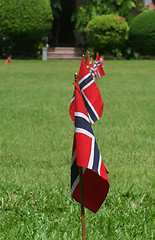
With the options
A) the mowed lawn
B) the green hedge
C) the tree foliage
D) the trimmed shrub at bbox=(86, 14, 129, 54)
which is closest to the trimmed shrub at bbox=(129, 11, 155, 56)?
Result: the trimmed shrub at bbox=(86, 14, 129, 54)

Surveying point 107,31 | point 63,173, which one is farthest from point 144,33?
point 63,173

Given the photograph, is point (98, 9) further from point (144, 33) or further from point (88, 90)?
point (88, 90)

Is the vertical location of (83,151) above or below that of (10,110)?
above

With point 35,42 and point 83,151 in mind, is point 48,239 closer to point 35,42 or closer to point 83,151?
point 83,151

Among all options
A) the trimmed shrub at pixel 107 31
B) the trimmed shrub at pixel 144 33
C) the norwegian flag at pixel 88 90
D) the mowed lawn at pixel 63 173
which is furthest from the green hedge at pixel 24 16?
the norwegian flag at pixel 88 90

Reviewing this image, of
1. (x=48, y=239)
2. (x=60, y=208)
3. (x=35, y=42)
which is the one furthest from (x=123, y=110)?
(x=35, y=42)

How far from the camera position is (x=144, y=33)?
83.3 feet

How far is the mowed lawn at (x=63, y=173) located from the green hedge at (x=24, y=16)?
17.0 meters

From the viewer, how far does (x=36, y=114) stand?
26.8 feet

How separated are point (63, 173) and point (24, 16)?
72.4ft

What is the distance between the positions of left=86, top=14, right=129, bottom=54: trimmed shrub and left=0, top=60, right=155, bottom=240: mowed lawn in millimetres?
16800

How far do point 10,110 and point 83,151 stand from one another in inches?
256

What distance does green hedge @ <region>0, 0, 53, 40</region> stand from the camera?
25.0m

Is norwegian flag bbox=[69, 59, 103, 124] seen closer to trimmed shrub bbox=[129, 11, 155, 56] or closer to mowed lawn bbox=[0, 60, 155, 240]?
mowed lawn bbox=[0, 60, 155, 240]
